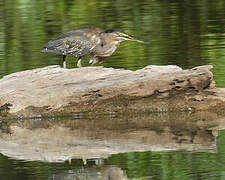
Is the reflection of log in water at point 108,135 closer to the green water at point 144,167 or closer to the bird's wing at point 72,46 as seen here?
the green water at point 144,167

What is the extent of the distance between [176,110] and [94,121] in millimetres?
1099

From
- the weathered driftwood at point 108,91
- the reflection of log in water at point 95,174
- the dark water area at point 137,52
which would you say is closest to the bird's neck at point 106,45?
the weathered driftwood at point 108,91

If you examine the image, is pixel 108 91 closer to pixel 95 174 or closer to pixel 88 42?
pixel 88 42

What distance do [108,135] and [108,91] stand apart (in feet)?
2.99

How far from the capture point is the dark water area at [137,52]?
318 inches

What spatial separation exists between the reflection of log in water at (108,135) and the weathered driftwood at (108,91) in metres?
0.15

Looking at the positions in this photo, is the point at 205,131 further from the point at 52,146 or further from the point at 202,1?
the point at 202,1

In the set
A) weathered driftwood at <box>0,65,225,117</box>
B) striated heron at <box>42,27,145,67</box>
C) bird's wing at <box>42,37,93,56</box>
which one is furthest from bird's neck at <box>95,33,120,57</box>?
weathered driftwood at <box>0,65,225,117</box>

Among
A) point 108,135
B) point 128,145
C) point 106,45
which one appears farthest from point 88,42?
point 128,145

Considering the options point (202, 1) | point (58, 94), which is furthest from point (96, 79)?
point (202, 1)

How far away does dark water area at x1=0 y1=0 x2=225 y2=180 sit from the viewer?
8.07 m

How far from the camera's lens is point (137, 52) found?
15211 mm

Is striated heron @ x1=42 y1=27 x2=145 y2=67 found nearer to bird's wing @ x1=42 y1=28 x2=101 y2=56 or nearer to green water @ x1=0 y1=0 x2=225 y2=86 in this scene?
bird's wing @ x1=42 y1=28 x2=101 y2=56

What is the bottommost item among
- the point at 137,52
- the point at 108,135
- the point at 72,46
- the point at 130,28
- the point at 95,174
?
the point at 130,28
